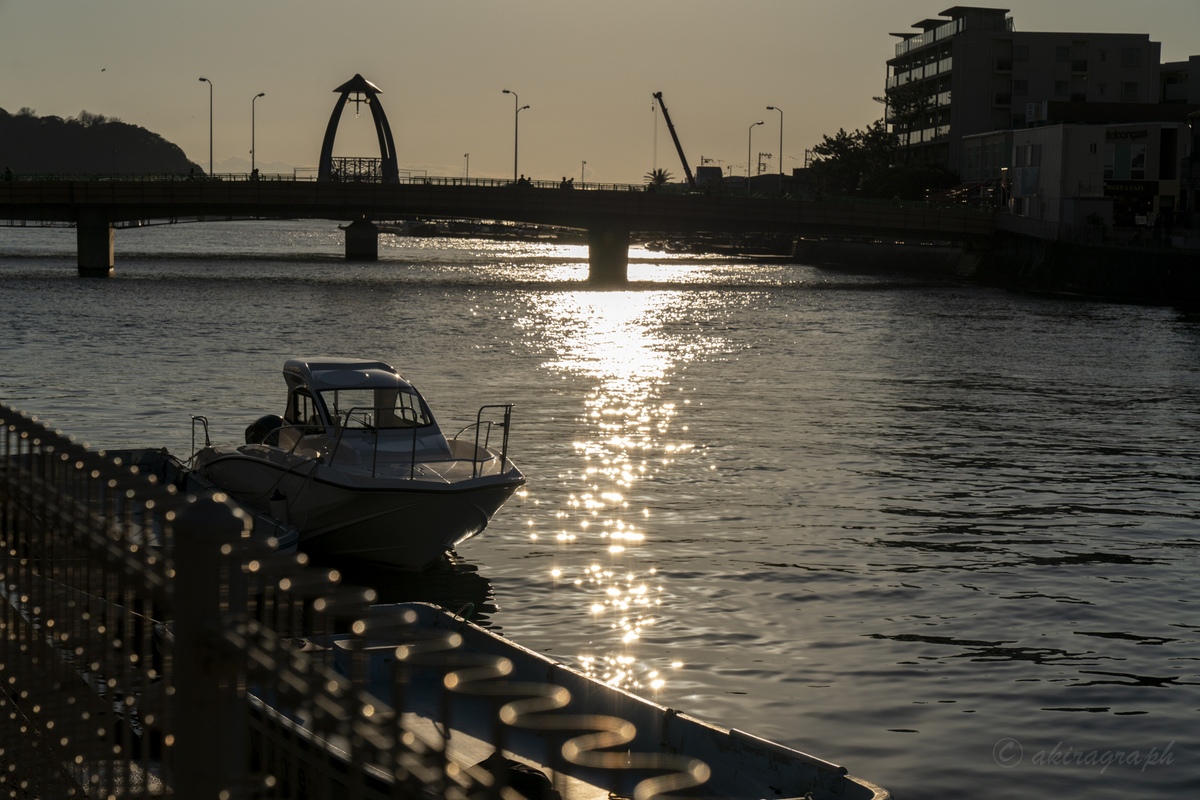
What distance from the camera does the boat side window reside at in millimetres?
17688

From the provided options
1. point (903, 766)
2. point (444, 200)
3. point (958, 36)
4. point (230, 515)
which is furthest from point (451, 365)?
point (958, 36)

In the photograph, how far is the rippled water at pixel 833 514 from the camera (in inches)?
468

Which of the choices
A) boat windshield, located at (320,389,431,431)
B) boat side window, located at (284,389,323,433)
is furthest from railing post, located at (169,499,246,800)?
boat side window, located at (284,389,323,433)

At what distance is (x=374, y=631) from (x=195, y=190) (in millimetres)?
95255

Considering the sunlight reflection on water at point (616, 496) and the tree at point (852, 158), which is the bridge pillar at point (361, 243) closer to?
the tree at point (852, 158)

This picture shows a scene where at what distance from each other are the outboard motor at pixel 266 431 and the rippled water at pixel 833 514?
2.99m

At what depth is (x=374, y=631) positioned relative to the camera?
3.32 metres

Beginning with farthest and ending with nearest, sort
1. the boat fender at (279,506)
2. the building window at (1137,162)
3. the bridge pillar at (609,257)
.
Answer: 1. the bridge pillar at (609,257)
2. the building window at (1137,162)
3. the boat fender at (279,506)

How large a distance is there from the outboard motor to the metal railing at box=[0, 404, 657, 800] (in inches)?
457

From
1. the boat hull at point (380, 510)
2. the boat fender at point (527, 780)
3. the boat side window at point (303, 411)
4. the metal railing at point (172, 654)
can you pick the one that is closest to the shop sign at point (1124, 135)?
the boat side window at point (303, 411)

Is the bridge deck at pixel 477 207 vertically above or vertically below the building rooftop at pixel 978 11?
below

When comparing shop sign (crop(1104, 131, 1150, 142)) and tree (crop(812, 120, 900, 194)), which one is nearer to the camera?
shop sign (crop(1104, 131, 1150, 142))

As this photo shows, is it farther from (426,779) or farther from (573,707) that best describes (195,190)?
(426,779)

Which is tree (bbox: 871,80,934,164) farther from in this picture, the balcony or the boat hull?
the boat hull
